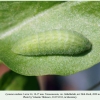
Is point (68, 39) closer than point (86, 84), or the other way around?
point (68, 39)

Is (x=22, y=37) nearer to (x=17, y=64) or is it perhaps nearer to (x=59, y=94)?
(x=17, y=64)

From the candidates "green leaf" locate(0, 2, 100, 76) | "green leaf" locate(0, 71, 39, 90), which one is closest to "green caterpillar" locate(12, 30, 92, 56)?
"green leaf" locate(0, 2, 100, 76)

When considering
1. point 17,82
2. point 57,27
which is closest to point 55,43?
point 57,27

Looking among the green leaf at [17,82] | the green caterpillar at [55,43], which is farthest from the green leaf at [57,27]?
the green leaf at [17,82]

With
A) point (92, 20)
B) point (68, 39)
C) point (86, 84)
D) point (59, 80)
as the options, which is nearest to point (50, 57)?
point (68, 39)

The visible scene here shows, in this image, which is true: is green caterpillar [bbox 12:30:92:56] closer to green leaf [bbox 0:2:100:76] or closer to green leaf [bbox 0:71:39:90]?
green leaf [bbox 0:2:100:76]

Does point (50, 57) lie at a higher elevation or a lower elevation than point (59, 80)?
higher

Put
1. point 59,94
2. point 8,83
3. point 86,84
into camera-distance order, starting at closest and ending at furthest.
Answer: point 59,94 < point 8,83 < point 86,84
